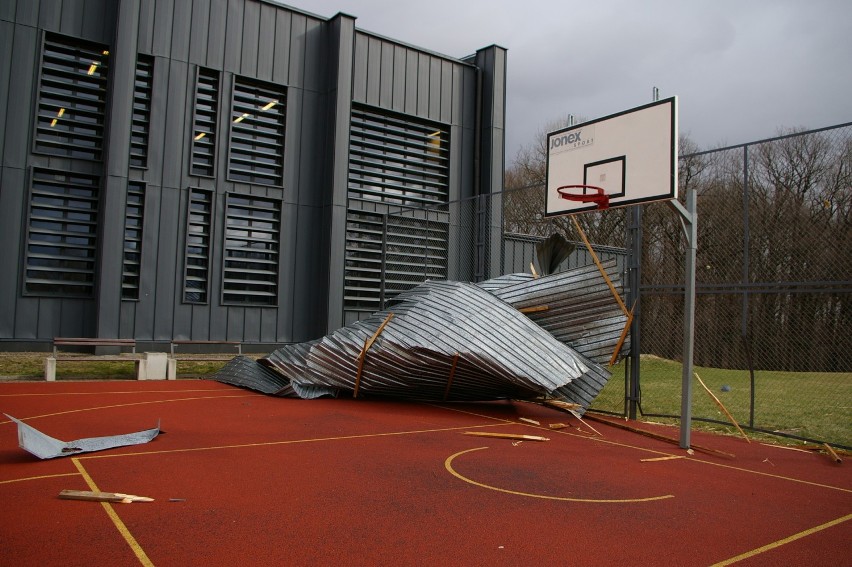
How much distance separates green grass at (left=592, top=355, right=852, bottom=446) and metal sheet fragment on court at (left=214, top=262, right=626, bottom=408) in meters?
1.72

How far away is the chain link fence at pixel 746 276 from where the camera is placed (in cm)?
905

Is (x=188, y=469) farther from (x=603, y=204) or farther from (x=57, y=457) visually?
(x=603, y=204)

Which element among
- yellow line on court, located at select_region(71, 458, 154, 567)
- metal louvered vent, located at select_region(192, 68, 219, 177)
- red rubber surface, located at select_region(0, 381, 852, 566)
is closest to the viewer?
Result: yellow line on court, located at select_region(71, 458, 154, 567)

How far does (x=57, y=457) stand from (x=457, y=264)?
40.5 feet

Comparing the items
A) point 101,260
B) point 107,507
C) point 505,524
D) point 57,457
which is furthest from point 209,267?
point 505,524

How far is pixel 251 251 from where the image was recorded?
1602 cm

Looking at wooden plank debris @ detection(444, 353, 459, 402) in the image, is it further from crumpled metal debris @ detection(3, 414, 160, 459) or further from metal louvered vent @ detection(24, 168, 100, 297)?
metal louvered vent @ detection(24, 168, 100, 297)

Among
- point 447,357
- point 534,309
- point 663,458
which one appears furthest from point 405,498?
point 534,309

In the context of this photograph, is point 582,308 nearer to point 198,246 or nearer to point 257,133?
point 198,246

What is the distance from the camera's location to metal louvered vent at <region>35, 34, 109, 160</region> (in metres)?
14.1

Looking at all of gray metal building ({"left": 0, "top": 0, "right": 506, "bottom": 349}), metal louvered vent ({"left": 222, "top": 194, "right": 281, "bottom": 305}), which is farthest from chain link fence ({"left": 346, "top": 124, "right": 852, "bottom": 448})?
metal louvered vent ({"left": 222, "top": 194, "right": 281, "bottom": 305})

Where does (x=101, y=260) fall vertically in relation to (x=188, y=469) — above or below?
above

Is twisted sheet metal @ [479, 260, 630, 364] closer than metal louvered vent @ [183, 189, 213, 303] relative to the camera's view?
Yes

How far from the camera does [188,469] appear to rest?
215 inches
